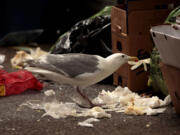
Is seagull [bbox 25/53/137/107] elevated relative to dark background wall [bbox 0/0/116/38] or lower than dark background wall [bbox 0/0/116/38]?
elevated

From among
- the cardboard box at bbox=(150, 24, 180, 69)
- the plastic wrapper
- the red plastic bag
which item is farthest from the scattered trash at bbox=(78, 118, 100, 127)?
the plastic wrapper

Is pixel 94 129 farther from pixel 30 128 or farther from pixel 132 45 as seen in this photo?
pixel 132 45

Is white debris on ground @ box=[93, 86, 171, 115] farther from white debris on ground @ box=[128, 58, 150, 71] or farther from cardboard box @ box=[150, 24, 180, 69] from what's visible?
cardboard box @ box=[150, 24, 180, 69]

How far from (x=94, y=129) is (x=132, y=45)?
1.00m

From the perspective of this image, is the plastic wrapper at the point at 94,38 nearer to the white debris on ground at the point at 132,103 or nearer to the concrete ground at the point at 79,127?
the white debris on ground at the point at 132,103

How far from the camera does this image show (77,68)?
315 cm

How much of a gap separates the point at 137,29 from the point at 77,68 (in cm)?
69

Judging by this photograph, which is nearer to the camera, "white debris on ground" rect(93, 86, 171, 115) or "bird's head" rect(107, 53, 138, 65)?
"white debris on ground" rect(93, 86, 171, 115)

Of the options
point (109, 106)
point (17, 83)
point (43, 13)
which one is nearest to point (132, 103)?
point (109, 106)

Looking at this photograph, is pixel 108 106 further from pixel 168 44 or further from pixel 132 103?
pixel 168 44

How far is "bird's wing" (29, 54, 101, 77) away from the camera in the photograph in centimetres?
315

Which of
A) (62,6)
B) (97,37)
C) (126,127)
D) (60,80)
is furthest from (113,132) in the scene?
(62,6)

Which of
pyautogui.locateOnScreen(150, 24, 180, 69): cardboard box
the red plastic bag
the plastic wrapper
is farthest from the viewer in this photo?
the plastic wrapper

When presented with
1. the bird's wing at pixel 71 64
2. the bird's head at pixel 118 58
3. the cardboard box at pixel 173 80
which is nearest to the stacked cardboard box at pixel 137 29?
the bird's head at pixel 118 58
